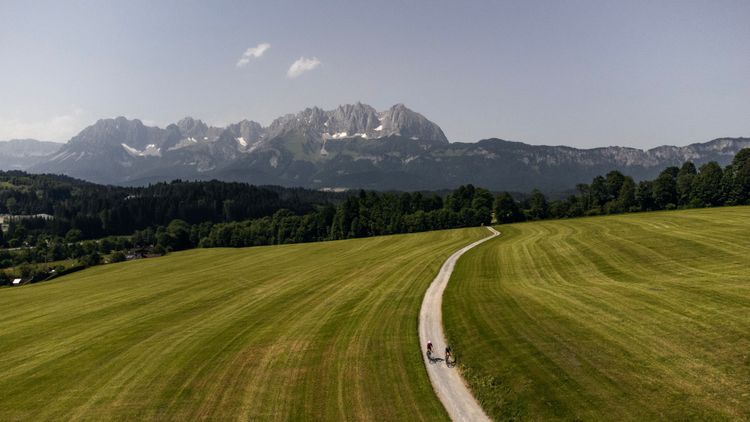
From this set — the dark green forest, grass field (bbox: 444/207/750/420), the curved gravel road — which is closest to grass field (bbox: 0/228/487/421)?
the curved gravel road

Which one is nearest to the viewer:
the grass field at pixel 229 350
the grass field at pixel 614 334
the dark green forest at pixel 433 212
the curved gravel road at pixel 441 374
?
the grass field at pixel 614 334

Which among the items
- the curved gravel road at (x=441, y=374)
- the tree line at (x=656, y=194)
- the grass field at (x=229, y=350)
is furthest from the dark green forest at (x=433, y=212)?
the curved gravel road at (x=441, y=374)

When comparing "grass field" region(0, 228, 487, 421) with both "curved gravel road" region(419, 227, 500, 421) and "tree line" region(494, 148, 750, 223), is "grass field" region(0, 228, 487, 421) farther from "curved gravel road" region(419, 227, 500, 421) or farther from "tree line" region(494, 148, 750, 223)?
"tree line" region(494, 148, 750, 223)

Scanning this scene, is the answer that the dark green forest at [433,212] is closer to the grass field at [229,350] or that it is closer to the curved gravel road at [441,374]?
the grass field at [229,350]

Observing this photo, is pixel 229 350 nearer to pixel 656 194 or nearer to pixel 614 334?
pixel 614 334

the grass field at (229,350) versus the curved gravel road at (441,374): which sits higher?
the curved gravel road at (441,374)

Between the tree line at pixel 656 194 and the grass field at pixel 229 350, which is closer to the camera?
the grass field at pixel 229 350

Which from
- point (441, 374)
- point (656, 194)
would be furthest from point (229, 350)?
point (656, 194)
